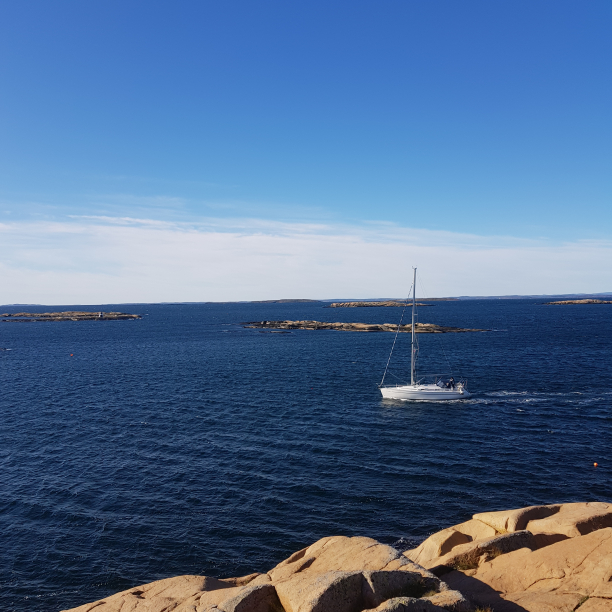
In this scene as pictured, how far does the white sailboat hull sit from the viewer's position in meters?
54.1

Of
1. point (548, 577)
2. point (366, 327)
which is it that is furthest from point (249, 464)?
point (366, 327)

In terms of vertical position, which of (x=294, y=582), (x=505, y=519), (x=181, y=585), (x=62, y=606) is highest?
(x=294, y=582)

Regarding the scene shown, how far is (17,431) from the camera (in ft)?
145

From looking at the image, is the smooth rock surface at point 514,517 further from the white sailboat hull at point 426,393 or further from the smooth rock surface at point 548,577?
the white sailboat hull at point 426,393

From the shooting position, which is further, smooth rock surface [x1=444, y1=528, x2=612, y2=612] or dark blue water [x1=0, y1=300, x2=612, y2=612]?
dark blue water [x1=0, y1=300, x2=612, y2=612]

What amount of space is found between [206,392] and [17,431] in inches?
866

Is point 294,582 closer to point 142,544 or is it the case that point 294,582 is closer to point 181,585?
point 181,585

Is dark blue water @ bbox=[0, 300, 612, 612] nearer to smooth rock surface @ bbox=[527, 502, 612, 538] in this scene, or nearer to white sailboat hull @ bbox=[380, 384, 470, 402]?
white sailboat hull @ bbox=[380, 384, 470, 402]

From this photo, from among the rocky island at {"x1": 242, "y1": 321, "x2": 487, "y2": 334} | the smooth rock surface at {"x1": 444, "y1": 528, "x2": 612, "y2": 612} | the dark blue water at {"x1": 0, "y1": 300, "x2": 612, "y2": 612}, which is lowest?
the dark blue water at {"x1": 0, "y1": 300, "x2": 612, "y2": 612}

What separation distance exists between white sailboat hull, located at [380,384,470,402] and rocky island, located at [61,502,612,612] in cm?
3195

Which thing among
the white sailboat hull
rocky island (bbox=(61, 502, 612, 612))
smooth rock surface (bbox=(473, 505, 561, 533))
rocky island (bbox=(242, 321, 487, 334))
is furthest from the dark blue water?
rocky island (bbox=(242, 321, 487, 334))

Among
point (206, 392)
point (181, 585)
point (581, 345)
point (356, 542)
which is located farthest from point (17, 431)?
point (581, 345)

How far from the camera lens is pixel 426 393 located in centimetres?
5450

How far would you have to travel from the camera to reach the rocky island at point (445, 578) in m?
12.5
